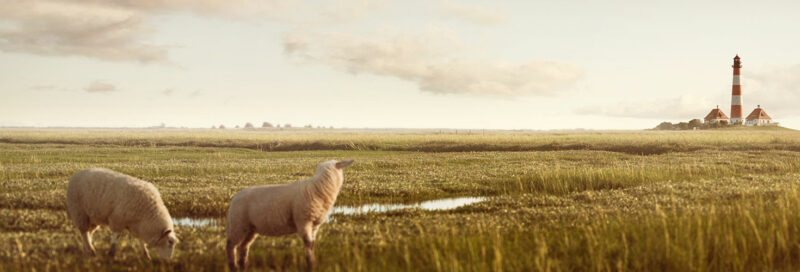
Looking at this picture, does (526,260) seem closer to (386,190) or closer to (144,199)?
(144,199)

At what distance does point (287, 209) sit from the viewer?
920cm

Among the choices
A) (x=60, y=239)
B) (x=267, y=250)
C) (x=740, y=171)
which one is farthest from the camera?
(x=740, y=171)

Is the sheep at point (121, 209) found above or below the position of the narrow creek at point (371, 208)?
above

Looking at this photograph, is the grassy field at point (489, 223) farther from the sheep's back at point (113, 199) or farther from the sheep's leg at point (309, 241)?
the sheep's back at point (113, 199)

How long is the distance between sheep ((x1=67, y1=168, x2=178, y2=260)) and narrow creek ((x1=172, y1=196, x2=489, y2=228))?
12.3 ft

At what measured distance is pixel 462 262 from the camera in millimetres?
9641

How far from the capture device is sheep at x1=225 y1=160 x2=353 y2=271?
29.5 feet

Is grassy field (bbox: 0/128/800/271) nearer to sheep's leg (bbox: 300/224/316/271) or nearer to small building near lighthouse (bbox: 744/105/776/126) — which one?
sheep's leg (bbox: 300/224/316/271)

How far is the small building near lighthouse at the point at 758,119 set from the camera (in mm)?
116688

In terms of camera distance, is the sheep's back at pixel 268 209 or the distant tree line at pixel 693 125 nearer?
the sheep's back at pixel 268 209

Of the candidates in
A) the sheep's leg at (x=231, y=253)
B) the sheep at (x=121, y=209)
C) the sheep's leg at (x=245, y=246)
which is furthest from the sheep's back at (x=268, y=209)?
the sheep at (x=121, y=209)

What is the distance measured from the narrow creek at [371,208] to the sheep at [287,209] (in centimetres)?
606

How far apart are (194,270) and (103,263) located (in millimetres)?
2296

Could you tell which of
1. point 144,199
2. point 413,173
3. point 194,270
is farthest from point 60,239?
point 413,173
